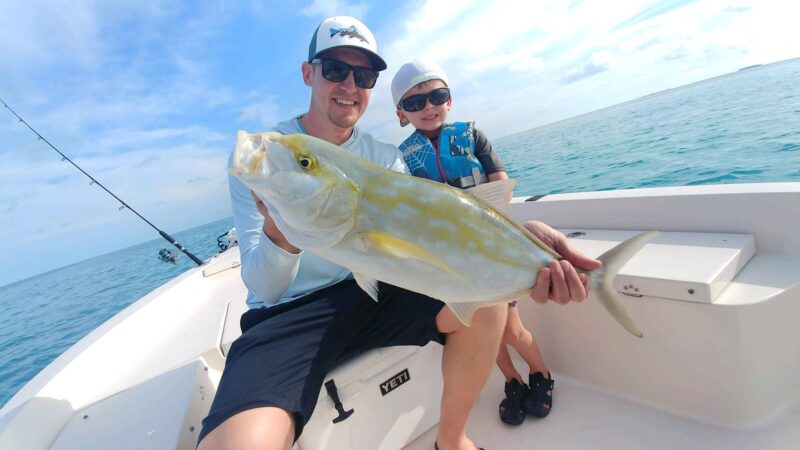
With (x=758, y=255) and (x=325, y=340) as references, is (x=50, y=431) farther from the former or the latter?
(x=758, y=255)

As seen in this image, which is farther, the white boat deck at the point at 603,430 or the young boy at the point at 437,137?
the young boy at the point at 437,137

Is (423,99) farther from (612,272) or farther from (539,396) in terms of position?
(539,396)

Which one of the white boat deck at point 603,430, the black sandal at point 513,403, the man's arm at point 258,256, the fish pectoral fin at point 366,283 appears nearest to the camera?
the fish pectoral fin at point 366,283

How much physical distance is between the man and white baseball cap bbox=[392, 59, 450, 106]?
2.45ft

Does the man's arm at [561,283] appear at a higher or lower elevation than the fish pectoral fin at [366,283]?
lower

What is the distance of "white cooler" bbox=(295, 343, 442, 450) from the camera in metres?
2.07

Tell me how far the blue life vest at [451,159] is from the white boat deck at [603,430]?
1.81 m

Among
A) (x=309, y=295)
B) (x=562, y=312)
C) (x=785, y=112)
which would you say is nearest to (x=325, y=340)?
(x=309, y=295)

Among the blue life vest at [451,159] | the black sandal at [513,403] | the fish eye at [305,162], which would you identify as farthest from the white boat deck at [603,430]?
the fish eye at [305,162]

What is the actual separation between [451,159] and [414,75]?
0.81 m

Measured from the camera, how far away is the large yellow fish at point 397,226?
1.40 m

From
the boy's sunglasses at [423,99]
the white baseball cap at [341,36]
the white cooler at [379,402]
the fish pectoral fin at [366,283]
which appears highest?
the white baseball cap at [341,36]

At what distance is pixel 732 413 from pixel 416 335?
1826 millimetres

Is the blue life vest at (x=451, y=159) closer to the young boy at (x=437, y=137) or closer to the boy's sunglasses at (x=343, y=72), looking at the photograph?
the young boy at (x=437, y=137)
